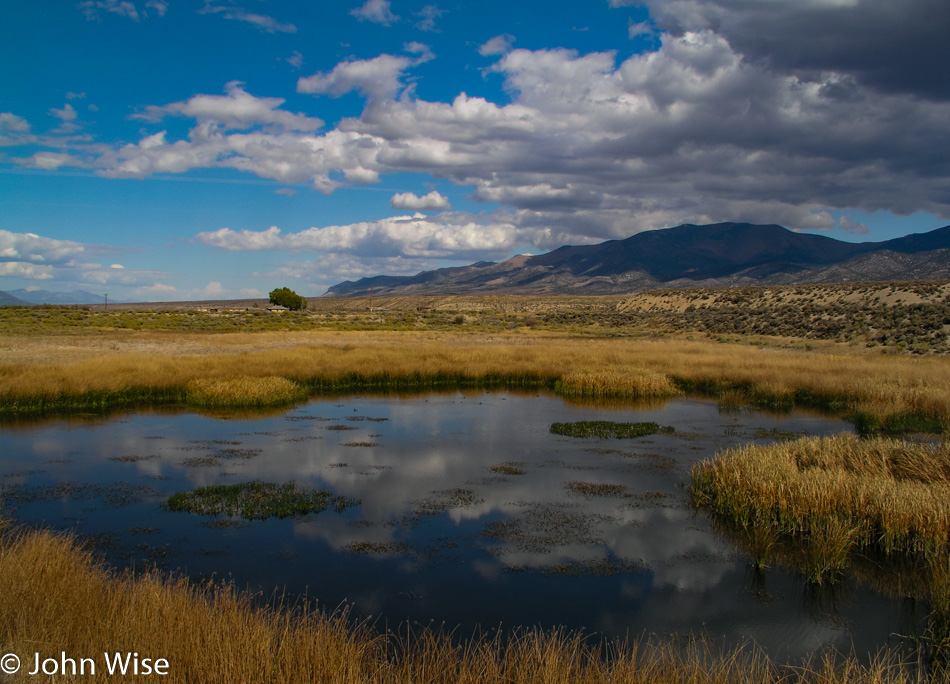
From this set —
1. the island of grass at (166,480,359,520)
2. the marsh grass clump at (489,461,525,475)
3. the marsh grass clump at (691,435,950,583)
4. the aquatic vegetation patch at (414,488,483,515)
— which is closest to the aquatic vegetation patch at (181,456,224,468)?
the island of grass at (166,480,359,520)

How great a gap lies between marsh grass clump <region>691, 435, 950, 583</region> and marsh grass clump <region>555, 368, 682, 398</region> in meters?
14.1

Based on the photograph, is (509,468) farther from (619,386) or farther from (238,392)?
(238,392)

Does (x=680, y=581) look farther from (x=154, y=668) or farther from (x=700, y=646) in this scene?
(x=154, y=668)

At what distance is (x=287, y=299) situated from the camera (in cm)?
12012

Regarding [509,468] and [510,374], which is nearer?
[509,468]

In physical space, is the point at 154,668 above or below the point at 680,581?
above

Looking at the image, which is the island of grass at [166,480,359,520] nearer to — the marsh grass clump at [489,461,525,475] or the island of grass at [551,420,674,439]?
the marsh grass clump at [489,461,525,475]

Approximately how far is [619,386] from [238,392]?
18045 millimetres

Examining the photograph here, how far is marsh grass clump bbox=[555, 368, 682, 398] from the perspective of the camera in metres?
30.8

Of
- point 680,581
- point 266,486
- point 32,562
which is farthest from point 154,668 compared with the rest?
point 266,486

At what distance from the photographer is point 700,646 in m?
8.64

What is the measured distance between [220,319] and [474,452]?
65.5 m

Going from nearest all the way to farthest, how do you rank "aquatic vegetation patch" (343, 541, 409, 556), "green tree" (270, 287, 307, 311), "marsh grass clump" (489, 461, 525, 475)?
"aquatic vegetation patch" (343, 541, 409, 556), "marsh grass clump" (489, 461, 525, 475), "green tree" (270, 287, 307, 311)

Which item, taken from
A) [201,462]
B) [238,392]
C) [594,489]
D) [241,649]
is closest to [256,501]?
[201,462]
